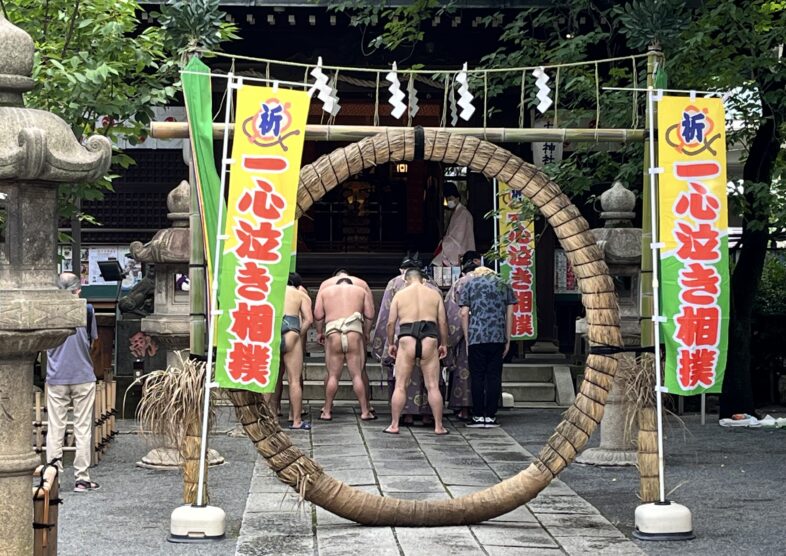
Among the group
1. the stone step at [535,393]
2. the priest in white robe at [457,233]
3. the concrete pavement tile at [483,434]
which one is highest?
the priest in white robe at [457,233]

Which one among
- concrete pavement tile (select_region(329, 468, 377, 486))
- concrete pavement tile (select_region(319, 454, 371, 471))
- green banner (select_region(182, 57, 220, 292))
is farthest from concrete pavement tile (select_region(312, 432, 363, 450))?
green banner (select_region(182, 57, 220, 292))

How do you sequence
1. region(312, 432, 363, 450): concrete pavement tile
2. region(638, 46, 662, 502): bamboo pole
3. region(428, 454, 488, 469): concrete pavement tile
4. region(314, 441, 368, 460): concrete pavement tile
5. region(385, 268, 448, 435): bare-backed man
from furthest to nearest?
region(385, 268, 448, 435): bare-backed man → region(312, 432, 363, 450): concrete pavement tile → region(314, 441, 368, 460): concrete pavement tile → region(428, 454, 488, 469): concrete pavement tile → region(638, 46, 662, 502): bamboo pole

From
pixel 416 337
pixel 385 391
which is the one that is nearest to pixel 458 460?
pixel 416 337

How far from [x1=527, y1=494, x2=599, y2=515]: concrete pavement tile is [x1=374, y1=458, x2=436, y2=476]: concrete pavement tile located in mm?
1302

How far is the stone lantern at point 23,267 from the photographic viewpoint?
18.7ft

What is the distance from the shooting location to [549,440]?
8742 mm

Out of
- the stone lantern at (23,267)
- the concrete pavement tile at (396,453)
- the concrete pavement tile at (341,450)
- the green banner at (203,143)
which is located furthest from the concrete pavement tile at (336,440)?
the stone lantern at (23,267)

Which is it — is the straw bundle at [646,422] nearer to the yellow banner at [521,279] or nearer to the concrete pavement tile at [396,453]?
the concrete pavement tile at [396,453]

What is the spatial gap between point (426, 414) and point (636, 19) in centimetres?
596

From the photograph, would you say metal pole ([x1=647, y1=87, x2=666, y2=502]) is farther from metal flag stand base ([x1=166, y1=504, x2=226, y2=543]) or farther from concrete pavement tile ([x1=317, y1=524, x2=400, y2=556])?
metal flag stand base ([x1=166, y1=504, x2=226, y2=543])

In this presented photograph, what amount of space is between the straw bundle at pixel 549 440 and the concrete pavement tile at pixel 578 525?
1.03ft

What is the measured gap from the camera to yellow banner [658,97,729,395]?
8.45m

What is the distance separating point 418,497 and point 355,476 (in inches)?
37.4

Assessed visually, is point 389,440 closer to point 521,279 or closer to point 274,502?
point 274,502
